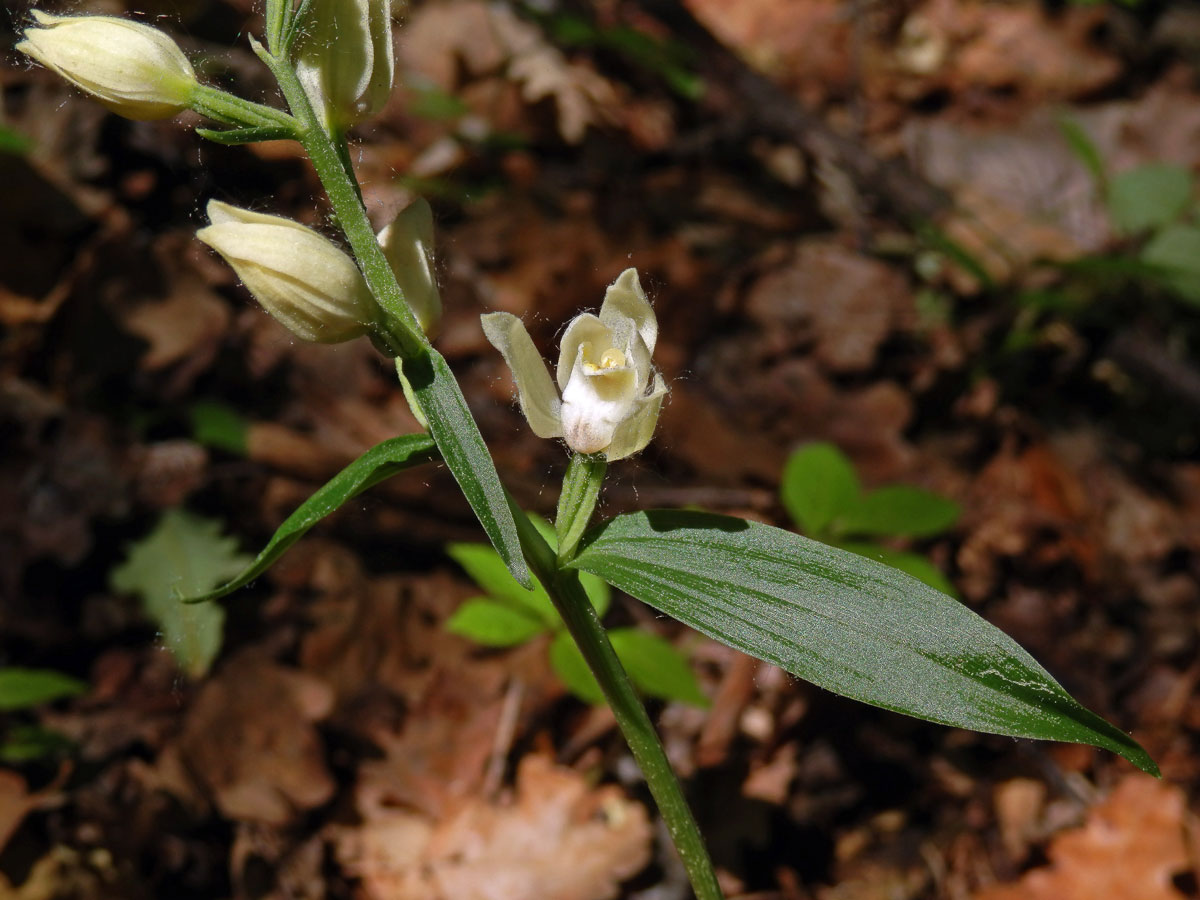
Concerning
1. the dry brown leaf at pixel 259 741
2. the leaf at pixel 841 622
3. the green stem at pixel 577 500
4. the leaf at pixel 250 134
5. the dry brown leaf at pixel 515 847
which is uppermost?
the leaf at pixel 250 134

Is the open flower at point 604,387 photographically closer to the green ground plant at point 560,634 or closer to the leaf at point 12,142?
the green ground plant at point 560,634

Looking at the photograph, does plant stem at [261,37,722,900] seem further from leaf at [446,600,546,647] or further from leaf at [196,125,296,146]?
leaf at [446,600,546,647]

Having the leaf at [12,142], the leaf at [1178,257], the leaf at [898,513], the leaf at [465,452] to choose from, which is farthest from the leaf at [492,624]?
the leaf at [1178,257]

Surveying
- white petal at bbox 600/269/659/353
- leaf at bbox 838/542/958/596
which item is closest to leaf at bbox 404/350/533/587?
white petal at bbox 600/269/659/353

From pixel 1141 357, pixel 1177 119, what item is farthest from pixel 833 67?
pixel 1141 357

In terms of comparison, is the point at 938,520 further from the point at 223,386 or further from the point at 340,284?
the point at 223,386

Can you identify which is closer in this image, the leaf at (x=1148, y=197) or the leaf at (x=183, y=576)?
the leaf at (x=183, y=576)

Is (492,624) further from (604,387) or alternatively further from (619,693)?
(604,387)
